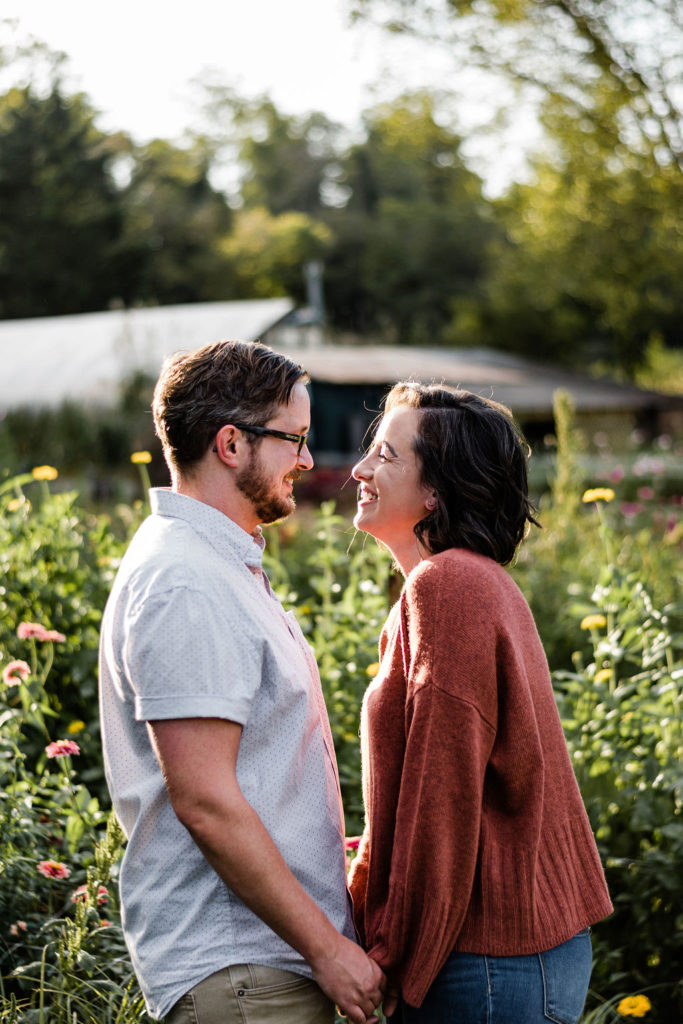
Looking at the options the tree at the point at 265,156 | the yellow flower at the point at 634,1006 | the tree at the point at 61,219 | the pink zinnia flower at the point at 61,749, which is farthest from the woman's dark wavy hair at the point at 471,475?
the tree at the point at 265,156

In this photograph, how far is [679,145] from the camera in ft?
49.1

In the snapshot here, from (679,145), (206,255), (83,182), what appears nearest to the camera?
(679,145)

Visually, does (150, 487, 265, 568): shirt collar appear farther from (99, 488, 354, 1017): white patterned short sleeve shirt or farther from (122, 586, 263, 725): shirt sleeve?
(122, 586, 263, 725): shirt sleeve

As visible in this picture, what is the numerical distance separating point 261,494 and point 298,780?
0.49 metres

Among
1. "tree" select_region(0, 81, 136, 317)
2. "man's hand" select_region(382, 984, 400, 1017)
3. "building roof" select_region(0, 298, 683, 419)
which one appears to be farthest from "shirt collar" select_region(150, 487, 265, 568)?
"tree" select_region(0, 81, 136, 317)

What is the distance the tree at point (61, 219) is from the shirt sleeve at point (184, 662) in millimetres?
22512

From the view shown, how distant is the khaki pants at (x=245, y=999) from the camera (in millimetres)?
1590

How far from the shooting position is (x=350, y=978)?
1607mm

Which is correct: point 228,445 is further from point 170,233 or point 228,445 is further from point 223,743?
point 170,233

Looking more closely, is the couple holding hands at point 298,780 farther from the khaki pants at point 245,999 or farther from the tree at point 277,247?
the tree at point 277,247

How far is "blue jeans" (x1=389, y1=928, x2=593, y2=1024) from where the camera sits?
1.65 meters

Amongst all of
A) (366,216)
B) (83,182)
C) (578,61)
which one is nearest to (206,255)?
(83,182)

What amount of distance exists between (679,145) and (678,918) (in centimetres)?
1436

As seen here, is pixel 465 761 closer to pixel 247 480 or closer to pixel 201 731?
pixel 201 731
